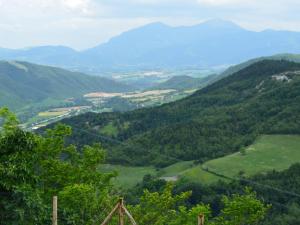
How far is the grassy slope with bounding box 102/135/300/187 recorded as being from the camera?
109 meters

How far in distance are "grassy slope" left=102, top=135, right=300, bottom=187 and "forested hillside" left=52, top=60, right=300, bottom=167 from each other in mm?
4484

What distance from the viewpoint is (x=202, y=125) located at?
506 ft

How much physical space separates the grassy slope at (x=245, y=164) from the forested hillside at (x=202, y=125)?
4484 millimetres

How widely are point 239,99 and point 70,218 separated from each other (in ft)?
553

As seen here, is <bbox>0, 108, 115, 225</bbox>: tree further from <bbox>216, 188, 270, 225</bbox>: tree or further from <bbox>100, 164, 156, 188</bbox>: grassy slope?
<bbox>100, 164, 156, 188</bbox>: grassy slope

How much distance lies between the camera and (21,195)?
68.5ft

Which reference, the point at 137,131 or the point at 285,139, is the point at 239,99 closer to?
the point at 137,131

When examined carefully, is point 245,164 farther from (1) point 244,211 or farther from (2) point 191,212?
(2) point 191,212

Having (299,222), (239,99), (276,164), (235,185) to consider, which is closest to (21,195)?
(299,222)

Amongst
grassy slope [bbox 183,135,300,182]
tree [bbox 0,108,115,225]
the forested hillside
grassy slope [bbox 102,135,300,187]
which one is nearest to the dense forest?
tree [bbox 0,108,115,225]

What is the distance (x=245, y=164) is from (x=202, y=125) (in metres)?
42.6


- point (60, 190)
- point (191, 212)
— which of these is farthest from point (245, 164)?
point (60, 190)

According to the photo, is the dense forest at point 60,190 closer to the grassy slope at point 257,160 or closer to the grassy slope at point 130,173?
the grassy slope at point 257,160

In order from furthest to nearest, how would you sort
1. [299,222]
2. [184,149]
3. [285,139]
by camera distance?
1. [184,149]
2. [285,139]
3. [299,222]
